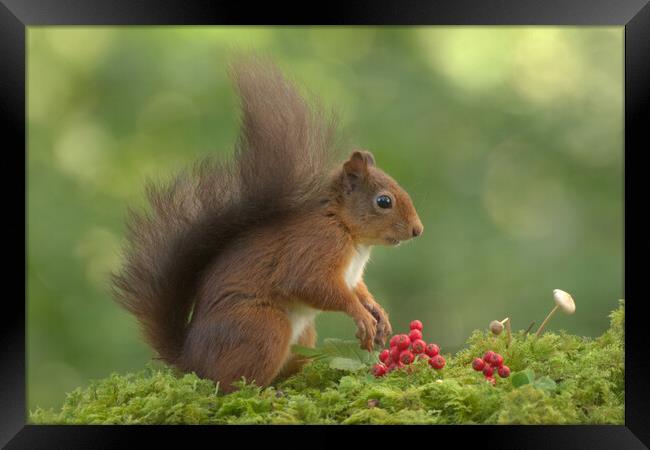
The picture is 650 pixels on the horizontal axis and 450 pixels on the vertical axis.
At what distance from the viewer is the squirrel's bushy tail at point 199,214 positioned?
240 cm

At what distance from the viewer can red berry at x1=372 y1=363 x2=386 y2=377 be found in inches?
94.0

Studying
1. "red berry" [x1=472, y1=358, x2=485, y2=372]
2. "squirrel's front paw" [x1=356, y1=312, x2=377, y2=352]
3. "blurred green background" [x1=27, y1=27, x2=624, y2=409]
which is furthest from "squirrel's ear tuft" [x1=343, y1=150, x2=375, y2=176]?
"red berry" [x1=472, y1=358, x2=485, y2=372]

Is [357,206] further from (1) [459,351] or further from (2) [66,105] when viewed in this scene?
(2) [66,105]

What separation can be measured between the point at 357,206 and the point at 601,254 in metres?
1.10

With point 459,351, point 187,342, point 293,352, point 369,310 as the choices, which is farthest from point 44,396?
point 459,351

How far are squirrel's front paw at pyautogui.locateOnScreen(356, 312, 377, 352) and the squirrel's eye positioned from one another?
1.05ft

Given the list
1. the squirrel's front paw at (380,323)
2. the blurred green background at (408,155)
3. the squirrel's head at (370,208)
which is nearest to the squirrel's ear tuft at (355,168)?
the squirrel's head at (370,208)

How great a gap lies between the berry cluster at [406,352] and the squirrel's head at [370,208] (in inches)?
11.0

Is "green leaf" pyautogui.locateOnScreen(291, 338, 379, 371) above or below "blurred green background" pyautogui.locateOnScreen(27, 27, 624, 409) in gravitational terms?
below

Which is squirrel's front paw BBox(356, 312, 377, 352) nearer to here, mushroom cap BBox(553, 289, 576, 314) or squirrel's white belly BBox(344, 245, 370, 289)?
squirrel's white belly BBox(344, 245, 370, 289)

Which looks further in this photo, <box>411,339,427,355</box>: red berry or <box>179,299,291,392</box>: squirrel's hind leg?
<box>411,339,427,355</box>: red berry

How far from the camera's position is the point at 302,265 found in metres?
2.37

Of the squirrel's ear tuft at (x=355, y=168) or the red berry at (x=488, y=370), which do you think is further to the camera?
the squirrel's ear tuft at (x=355, y=168)

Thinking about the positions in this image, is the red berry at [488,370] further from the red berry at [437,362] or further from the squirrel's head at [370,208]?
the squirrel's head at [370,208]
